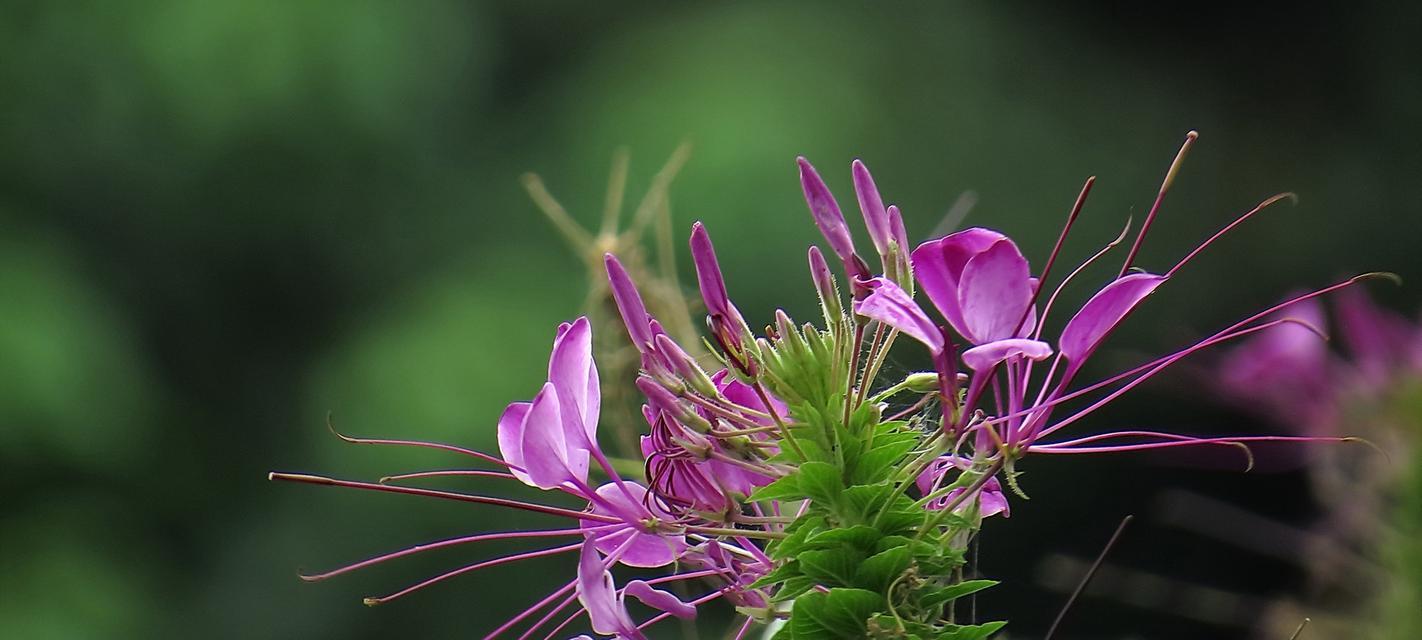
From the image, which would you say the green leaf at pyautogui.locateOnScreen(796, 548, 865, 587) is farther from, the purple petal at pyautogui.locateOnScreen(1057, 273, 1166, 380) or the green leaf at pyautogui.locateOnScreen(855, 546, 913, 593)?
the purple petal at pyautogui.locateOnScreen(1057, 273, 1166, 380)

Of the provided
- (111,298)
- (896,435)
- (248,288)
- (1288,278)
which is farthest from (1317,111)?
(896,435)

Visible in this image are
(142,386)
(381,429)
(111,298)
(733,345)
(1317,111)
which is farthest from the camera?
(1317,111)

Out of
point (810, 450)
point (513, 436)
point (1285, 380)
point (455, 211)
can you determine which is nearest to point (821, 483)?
point (810, 450)

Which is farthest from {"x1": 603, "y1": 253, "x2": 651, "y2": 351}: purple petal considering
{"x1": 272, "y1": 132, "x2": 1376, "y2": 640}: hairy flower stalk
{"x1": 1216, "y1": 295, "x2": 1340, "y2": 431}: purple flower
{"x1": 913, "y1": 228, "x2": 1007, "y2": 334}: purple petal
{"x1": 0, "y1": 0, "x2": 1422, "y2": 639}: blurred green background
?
{"x1": 0, "y1": 0, "x2": 1422, "y2": 639}: blurred green background

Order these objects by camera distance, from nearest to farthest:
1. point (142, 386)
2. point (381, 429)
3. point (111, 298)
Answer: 1. point (381, 429)
2. point (142, 386)
3. point (111, 298)

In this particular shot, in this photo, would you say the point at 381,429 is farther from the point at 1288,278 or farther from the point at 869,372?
the point at 869,372

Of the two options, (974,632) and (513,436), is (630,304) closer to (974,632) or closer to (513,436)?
(513,436)

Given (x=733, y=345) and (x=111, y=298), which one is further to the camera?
(x=111, y=298)

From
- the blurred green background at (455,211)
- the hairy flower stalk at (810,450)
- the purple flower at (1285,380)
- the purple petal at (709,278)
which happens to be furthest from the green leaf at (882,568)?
the blurred green background at (455,211)
